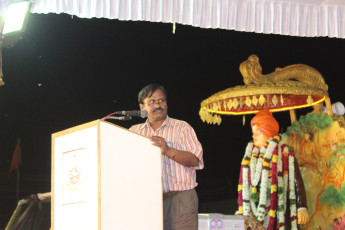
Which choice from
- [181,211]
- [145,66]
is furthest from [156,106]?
[145,66]

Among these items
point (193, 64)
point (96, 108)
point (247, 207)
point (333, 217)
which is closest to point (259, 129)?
point (247, 207)

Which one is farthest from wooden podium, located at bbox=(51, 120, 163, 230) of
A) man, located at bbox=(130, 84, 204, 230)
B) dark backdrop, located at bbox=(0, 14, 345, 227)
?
dark backdrop, located at bbox=(0, 14, 345, 227)

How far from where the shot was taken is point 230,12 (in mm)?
3789

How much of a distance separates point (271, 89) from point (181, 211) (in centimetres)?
282

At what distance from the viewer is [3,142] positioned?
9.40 metres

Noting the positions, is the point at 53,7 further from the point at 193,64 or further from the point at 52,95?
the point at 52,95

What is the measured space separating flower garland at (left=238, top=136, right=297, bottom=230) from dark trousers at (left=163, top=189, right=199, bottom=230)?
7.96ft

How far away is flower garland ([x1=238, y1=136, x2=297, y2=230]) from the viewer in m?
5.23

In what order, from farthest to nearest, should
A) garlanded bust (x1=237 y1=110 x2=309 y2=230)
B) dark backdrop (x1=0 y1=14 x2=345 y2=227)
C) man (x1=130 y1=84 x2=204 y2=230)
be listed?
dark backdrop (x1=0 y1=14 x2=345 y2=227), garlanded bust (x1=237 y1=110 x2=309 y2=230), man (x1=130 y1=84 x2=204 y2=230)

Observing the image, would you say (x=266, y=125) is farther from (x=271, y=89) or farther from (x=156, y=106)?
(x=156, y=106)

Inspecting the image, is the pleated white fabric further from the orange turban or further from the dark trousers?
the orange turban

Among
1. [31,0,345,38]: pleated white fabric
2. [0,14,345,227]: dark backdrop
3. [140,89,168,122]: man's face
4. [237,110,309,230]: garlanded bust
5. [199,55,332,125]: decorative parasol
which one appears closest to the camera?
[140,89,168,122]: man's face

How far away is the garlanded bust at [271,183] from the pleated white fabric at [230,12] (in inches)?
69.3

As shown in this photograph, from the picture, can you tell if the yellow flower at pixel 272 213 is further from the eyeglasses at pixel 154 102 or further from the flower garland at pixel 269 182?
the eyeglasses at pixel 154 102
